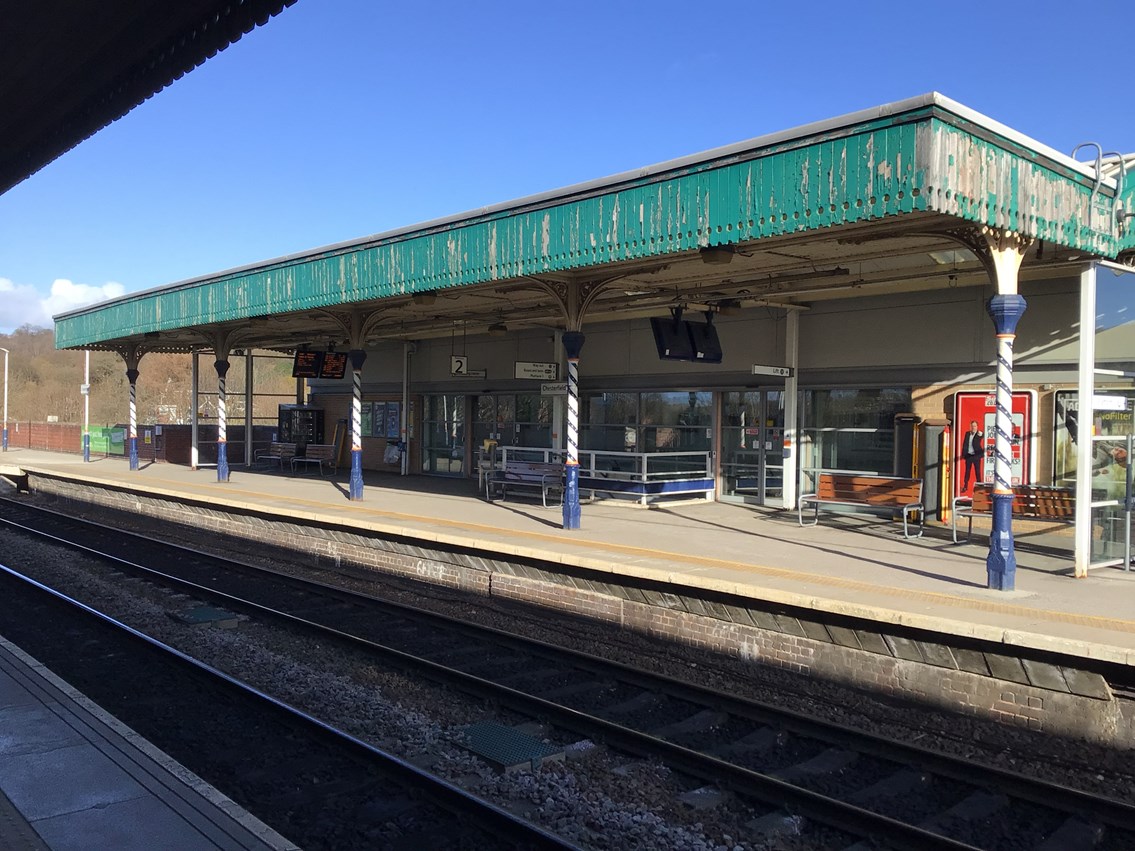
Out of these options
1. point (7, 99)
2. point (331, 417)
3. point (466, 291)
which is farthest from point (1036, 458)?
point (331, 417)

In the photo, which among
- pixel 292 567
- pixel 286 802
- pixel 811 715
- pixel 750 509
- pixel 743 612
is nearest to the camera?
pixel 286 802

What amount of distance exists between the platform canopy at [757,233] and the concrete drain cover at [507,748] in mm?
5138

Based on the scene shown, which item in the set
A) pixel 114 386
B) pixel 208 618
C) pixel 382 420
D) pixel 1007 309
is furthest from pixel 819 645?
pixel 114 386

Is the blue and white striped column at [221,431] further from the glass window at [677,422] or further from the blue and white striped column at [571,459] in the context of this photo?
the blue and white striped column at [571,459]

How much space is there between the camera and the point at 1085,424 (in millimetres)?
8852

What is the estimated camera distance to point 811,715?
691 cm

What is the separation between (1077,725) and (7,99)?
785 centimetres

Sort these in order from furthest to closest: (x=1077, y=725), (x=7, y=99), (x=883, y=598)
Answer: (x=883, y=598)
(x=1077, y=725)
(x=7, y=99)

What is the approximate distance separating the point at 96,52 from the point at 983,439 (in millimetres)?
12437

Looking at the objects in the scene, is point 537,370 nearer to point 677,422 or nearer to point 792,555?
point 677,422

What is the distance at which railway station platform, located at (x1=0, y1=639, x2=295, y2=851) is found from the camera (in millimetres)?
3969

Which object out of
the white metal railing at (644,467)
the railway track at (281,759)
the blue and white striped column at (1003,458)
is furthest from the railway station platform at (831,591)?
the railway track at (281,759)

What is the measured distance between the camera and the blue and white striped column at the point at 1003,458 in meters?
8.24

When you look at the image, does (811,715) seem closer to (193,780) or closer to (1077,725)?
(1077,725)
